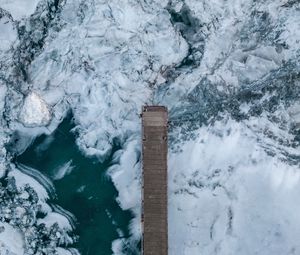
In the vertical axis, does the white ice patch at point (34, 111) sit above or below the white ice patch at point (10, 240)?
above

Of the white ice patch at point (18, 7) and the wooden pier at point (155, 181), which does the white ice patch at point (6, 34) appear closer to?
the white ice patch at point (18, 7)

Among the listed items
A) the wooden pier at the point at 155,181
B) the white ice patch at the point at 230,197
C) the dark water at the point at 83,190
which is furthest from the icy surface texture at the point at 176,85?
the wooden pier at the point at 155,181

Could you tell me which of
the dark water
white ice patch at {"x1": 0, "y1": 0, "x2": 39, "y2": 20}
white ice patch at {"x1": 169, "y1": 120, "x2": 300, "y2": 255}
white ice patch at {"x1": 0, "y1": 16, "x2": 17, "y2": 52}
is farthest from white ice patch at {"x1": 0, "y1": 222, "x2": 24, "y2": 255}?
white ice patch at {"x1": 0, "y1": 0, "x2": 39, "y2": 20}

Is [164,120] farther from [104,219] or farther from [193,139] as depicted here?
[104,219]

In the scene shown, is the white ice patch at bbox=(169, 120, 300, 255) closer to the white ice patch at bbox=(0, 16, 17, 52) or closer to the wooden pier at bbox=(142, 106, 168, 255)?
the wooden pier at bbox=(142, 106, 168, 255)

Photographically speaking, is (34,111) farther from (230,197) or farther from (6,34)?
(230,197)

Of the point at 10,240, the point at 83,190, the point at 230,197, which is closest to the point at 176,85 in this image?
the point at 230,197

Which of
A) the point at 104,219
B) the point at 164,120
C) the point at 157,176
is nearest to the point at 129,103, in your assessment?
the point at 164,120
